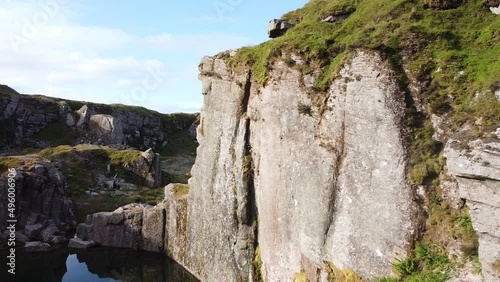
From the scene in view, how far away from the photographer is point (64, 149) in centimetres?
6994

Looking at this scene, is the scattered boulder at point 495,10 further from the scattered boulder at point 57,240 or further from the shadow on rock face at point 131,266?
the scattered boulder at point 57,240

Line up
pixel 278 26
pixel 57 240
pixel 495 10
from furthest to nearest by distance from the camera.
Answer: pixel 57 240
pixel 278 26
pixel 495 10

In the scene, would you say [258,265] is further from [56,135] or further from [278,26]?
[56,135]

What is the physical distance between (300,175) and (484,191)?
34.8 ft

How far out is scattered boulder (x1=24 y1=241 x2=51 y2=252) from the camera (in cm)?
4275

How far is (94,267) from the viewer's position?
39.7m

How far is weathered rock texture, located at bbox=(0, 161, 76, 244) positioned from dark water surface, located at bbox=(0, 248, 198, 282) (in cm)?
386

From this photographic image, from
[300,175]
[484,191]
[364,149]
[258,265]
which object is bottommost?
[258,265]

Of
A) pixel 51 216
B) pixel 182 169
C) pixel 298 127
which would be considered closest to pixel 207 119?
pixel 298 127

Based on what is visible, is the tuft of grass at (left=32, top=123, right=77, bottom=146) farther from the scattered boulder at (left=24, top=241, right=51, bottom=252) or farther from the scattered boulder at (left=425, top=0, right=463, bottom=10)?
the scattered boulder at (left=425, top=0, right=463, bottom=10)

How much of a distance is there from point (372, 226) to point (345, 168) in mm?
3106

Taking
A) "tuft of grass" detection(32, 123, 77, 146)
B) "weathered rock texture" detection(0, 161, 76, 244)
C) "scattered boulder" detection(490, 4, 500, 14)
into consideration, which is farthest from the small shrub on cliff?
"tuft of grass" detection(32, 123, 77, 146)

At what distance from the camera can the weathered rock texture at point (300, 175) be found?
1809 cm

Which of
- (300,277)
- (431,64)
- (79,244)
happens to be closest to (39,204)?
(79,244)
